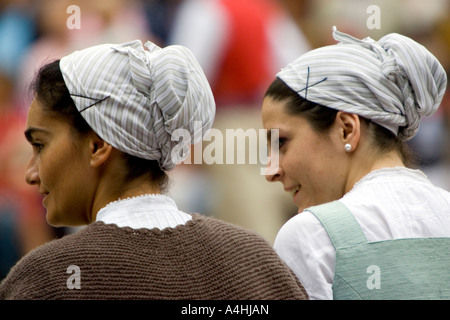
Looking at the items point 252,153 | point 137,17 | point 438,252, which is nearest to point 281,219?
point 252,153

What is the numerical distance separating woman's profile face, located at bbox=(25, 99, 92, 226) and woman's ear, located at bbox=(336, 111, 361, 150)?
817 millimetres

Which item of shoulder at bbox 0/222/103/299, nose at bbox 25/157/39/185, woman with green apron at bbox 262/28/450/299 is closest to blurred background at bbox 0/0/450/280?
woman with green apron at bbox 262/28/450/299

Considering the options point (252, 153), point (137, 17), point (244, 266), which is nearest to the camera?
point (244, 266)

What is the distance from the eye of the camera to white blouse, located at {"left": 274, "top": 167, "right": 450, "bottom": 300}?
2367mm

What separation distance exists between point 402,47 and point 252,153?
1.80 meters

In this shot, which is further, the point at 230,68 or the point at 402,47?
the point at 230,68

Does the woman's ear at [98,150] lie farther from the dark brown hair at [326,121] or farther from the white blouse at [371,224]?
the dark brown hair at [326,121]

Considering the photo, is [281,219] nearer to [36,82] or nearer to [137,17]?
[137,17]

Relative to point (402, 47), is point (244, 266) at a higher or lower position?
lower

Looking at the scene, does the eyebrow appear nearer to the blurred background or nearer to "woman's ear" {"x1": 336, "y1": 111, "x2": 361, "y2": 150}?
"woman's ear" {"x1": 336, "y1": 111, "x2": 361, "y2": 150}

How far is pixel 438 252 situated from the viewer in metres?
2.41

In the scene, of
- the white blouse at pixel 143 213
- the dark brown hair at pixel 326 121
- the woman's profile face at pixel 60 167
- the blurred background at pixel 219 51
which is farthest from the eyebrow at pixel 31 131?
the blurred background at pixel 219 51

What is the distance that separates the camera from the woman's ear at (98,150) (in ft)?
7.57
